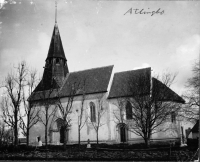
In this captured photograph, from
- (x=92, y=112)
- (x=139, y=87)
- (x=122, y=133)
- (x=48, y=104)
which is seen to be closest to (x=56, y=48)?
(x=48, y=104)

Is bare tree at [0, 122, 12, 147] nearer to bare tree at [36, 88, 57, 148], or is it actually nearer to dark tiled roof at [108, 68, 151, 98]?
bare tree at [36, 88, 57, 148]

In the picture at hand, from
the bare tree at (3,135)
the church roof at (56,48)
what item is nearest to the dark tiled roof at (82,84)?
the church roof at (56,48)

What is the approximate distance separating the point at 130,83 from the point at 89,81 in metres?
6.23

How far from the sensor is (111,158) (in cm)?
1447

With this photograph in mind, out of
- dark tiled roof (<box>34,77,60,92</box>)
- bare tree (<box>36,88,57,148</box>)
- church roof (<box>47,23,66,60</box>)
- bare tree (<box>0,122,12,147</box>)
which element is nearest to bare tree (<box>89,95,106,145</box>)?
bare tree (<box>36,88,57,148</box>)

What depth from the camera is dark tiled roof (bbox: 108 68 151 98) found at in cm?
2422

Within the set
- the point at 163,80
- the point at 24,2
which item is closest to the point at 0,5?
the point at 24,2

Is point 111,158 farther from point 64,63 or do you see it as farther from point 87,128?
point 64,63

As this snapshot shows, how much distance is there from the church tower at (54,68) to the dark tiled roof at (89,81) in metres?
1.23

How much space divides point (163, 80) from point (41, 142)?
17.9 meters

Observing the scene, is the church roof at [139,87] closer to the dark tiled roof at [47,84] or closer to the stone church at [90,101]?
the stone church at [90,101]

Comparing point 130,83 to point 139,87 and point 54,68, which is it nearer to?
point 139,87

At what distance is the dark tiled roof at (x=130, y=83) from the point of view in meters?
24.2

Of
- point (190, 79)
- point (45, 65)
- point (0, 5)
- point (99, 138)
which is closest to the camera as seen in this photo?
point (0, 5)
